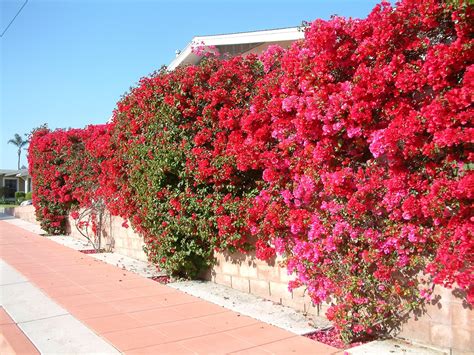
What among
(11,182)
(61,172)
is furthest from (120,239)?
(11,182)

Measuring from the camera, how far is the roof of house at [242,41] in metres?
8.78

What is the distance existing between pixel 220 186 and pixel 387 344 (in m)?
3.11

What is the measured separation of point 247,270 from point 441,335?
10.0 feet

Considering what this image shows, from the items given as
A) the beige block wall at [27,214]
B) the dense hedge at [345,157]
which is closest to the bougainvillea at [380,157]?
the dense hedge at [345,157]

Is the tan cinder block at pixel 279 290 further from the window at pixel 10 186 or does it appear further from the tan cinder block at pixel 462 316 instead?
the window at pixel 10 186

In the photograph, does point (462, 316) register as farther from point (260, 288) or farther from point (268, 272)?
point (260, 288)

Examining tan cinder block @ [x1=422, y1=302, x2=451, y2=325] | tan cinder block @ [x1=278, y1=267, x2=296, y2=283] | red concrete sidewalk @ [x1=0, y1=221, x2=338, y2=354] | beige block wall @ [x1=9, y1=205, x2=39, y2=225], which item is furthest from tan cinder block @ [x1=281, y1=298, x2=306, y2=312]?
beige block wall @ [x1=9, y1=205, x2=39, y2=225]

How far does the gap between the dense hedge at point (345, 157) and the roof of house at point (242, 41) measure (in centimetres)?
226

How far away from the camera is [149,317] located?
18.7 feet

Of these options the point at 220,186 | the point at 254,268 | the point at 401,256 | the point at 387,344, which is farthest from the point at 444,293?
the point at 220,186

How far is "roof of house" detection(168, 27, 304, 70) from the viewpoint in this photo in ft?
28.8

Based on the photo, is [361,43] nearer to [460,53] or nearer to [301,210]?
[460,53]

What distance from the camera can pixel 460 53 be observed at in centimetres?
384

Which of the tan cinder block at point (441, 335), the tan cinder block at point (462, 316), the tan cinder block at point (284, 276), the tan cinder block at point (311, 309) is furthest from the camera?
the tan cinder block at point (284, 276)
